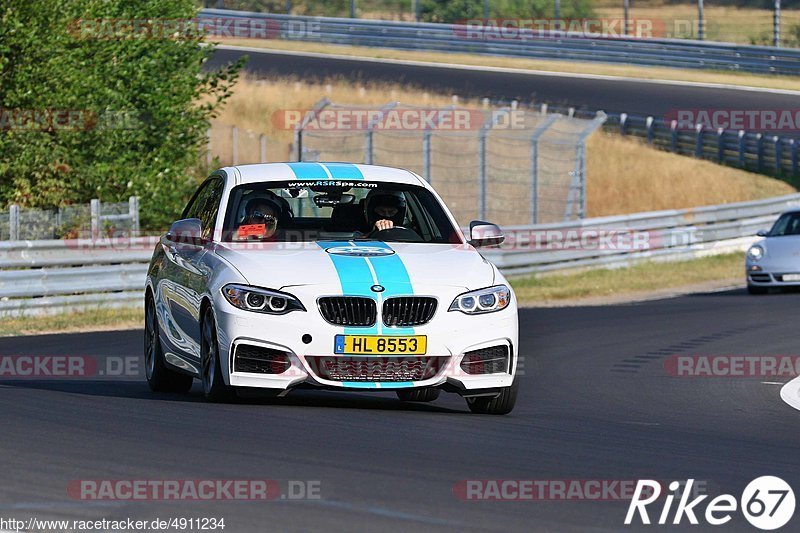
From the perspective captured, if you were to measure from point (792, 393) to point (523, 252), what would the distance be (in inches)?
572

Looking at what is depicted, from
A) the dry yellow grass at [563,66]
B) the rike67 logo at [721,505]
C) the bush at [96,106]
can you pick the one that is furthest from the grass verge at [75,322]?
the dry yellow grass at [563,66]

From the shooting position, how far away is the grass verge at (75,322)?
18953 mm

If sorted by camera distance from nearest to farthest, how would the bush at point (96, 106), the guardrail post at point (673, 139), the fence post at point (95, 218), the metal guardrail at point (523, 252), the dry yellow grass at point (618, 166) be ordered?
the metal guardrail at point (523, 252) → the fence post at point (95, 218) → the bush at point (96, 106) → the dry yellow grass at point (618, 166) → the guardrail post at point (673, 139)

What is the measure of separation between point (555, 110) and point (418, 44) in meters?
12.3

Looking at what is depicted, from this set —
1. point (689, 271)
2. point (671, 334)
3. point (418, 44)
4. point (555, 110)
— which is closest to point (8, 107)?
point (671, 334)

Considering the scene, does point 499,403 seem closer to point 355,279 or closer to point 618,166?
point 355,279

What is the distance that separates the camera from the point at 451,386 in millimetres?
9727

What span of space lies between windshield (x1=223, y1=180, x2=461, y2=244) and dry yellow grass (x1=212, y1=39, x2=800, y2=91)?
37.2 metres

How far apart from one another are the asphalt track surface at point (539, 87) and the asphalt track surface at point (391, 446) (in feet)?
100

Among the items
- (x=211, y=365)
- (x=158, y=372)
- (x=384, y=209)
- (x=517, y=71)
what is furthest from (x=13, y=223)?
(x=517, y=71)

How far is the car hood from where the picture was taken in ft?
31.4

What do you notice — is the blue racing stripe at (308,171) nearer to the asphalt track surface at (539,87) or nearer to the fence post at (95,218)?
the fence post at (95,218)

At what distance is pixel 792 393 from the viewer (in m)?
12.8

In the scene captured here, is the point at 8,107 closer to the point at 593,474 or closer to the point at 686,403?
the point at 686,403
